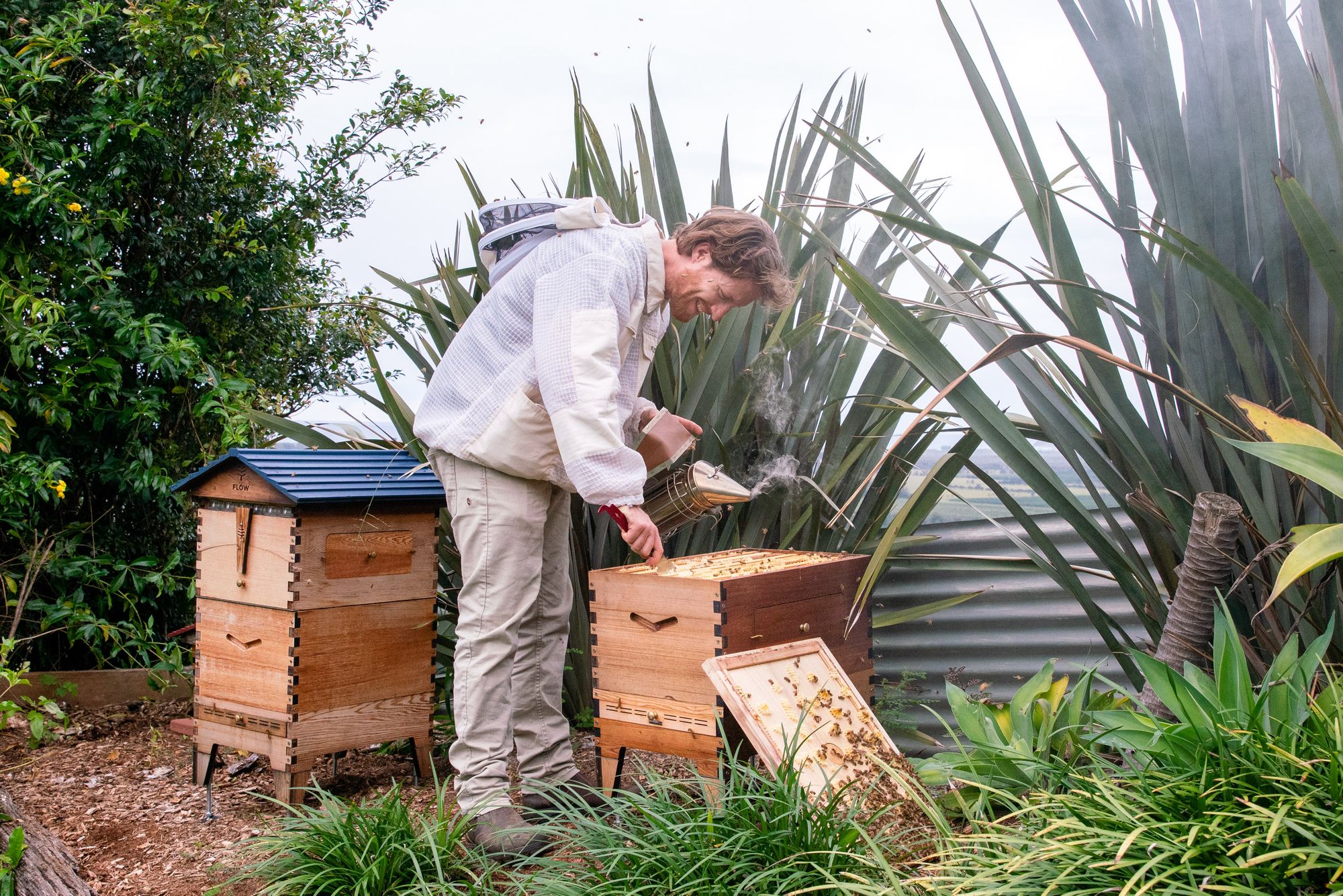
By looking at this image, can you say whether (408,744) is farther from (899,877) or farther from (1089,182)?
(1089,182)

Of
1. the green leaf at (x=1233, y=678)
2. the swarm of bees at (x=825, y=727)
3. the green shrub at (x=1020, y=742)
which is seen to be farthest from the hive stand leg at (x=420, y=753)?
the green leaf at (x=1233, y=678)

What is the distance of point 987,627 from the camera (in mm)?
3184

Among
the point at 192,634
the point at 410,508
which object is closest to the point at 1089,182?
the point at 410,508

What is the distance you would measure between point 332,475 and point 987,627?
1981 mm

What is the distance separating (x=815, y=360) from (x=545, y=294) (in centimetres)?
116

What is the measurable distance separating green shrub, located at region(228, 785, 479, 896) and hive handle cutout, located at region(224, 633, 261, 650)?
66 cm

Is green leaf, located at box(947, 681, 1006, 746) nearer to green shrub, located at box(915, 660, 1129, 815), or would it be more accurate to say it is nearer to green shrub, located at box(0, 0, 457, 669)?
green shrub, located at box(915, 660, 1129, 815)

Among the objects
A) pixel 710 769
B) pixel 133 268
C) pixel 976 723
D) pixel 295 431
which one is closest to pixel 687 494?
pixel 710 769

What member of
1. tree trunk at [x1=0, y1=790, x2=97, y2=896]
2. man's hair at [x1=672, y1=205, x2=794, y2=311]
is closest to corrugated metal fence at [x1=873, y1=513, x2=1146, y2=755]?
man's hair at [x1=672, y1=205, x2=794, y2=311]

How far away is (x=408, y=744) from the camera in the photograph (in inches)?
119

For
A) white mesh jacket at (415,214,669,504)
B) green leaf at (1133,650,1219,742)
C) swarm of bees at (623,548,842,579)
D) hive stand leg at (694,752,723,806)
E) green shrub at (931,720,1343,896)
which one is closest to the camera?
green shrub at (931,720,1343,896)

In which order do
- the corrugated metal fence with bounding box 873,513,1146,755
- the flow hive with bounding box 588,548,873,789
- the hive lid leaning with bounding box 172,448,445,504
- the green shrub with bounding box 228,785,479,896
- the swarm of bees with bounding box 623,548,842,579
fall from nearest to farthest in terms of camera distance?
the green shrub with bounding box 228,785,479,896
the flow hive with bounding box 588,548,873,789
the swarm of bees with bounding box 623,548,842,579
the hive lid leaning with bounding box 172,448,445,504
the corrugated metal fence with bounding box 873,513,1146,755

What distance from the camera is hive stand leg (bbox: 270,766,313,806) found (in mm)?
2602

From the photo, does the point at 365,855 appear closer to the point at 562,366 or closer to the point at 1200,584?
the point at 562,366
